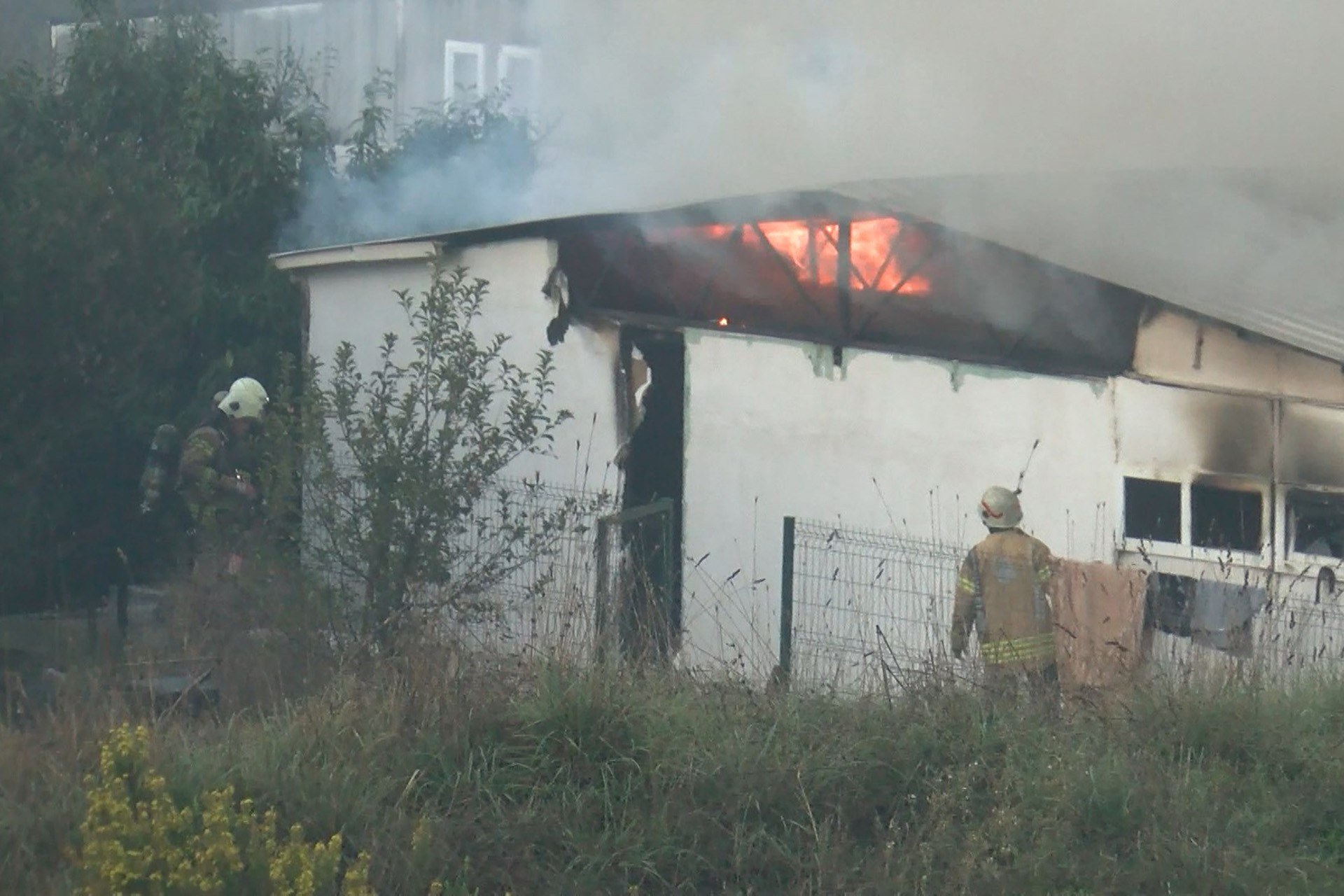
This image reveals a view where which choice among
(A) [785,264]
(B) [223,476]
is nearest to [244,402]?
(B) [223,476]

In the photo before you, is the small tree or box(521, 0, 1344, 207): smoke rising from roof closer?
the small tree

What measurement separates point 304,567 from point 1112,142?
524 centimetres

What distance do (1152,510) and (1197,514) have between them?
0.23m

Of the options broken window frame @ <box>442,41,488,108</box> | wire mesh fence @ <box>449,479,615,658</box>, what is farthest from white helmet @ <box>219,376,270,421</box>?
broken window frame @ <box>442,41,488,108</box>

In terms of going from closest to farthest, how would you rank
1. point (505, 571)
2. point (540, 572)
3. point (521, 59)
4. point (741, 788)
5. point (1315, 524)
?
1. point (741, 788)
2. point (505, 571)
3. point (1315, 524)
4. point (540, 572)
5. point (521, 59)

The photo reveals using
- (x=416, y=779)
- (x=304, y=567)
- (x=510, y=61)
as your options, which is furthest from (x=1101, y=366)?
(x=510, y=61)

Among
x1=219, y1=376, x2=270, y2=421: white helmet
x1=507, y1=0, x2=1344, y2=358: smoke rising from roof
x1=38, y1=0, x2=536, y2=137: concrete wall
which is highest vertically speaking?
x1=38, y1=0, x2=536, y2=137: concrete wall

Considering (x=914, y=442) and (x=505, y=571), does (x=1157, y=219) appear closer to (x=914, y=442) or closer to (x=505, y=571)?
(x=914, y=442)

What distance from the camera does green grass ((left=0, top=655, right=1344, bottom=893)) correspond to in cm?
420

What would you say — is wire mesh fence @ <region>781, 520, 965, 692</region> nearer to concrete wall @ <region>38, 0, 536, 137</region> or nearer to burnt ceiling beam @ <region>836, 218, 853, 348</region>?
burnt ceiling beam @ <region>836, 218, 853, 348</region>

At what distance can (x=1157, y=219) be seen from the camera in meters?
8.55

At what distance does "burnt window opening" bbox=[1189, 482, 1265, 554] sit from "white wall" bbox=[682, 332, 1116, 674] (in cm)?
42

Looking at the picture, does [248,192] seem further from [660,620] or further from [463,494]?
[660,620]

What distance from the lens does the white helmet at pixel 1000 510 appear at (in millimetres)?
6738
